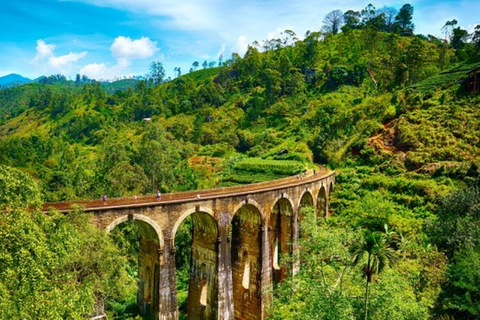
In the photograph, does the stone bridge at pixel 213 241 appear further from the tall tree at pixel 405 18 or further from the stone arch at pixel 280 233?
the tall tree at pixel 405 18

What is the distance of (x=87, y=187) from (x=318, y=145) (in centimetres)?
3727

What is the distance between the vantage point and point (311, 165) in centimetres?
5522

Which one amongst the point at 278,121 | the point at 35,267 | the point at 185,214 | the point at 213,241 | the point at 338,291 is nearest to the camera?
the point at 35,267

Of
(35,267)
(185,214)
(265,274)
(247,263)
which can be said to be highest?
(35,267)

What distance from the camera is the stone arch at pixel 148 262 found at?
796 inches

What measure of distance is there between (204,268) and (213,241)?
2.45m

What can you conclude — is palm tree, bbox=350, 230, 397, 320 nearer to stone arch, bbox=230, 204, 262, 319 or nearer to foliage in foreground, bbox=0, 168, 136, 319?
foliage in foreground, bbox=0, 168, 136, 319

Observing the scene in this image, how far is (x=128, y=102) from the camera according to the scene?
425 ft

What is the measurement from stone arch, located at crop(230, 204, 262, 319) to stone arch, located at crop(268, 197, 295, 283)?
11.2 feet

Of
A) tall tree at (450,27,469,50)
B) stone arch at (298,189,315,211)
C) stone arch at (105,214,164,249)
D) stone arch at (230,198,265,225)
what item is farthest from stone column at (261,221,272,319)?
tall tree at (450,27,469,50)

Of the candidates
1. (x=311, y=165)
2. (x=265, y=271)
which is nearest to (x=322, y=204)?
(x=311, y=165)

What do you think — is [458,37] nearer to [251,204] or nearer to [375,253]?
[251,204]

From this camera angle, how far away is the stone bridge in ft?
68.1

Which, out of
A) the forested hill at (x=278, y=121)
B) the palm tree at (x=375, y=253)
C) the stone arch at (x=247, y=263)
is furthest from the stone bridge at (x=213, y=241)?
the forested hill at (x=278, y=121)
